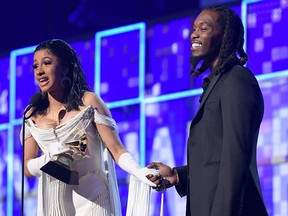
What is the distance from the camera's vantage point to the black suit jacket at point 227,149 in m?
2.71

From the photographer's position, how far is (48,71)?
395 cm

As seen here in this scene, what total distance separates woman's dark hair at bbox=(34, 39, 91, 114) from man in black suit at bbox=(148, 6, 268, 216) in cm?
105

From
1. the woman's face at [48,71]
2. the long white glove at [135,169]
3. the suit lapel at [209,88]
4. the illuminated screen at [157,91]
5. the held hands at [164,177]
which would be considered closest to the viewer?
the suit lapel at [209,88]

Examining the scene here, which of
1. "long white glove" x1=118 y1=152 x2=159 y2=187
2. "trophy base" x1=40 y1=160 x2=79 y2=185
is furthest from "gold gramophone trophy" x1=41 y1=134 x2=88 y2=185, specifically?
"long white glove" x1=118 y1=152 x2=159 y2=187

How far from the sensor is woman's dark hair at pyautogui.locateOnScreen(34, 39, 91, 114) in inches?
157

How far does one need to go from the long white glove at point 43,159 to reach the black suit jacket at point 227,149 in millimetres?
870

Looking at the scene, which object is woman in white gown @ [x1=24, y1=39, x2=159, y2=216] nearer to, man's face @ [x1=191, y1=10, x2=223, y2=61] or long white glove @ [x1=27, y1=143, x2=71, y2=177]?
long white glove @ [x1=27, y1=143, x2=71, y2=177]

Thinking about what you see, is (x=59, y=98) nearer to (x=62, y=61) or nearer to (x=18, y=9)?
→ (x=62, y=61)

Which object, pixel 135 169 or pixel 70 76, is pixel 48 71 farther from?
pixel 135 169

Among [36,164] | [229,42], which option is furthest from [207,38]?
[36,164]

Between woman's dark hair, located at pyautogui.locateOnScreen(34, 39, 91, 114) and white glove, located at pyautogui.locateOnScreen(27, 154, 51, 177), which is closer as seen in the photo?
white glove, located at pyautogui.locateOnScreen(27, 154, 51, 177)

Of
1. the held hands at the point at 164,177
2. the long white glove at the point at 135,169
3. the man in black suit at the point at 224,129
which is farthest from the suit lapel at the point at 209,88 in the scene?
the long white glove at the point at 135,169

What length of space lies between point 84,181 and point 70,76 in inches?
20.7

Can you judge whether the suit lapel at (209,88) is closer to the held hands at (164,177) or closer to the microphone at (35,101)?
the held hands at (164,177)
